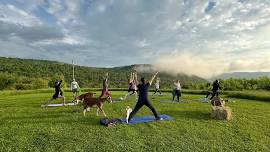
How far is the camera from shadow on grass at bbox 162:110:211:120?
17875 millimetres

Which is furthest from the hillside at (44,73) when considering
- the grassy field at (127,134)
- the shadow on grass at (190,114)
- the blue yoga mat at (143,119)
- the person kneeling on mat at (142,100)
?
the person kneeling on mat at (142,100)

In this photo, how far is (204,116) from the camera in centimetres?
1848

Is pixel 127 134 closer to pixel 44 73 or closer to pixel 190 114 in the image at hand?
pixel 190 114

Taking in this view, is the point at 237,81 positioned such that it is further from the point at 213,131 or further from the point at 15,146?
the point at 15,146

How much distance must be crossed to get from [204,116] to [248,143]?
5.33m

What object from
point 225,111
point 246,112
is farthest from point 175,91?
point 225,111

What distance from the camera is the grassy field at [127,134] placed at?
39.9 feet

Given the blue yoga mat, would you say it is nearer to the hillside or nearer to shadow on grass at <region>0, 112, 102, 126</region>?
shadow on grass at <region>0, 112, 102, 126</region>

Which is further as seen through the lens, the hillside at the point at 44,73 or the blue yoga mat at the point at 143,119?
the hillside at the point at 44,73

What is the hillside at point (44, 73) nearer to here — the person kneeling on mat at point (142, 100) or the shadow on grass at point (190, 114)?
the shadow on grass at point (190, 114)

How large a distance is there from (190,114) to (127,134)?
6775mm

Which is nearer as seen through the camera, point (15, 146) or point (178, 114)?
point (15, 146)

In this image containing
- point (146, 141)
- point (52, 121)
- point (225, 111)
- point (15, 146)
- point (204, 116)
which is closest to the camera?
point (15, 146)

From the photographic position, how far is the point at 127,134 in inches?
538
